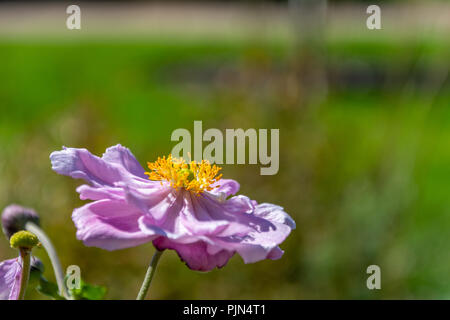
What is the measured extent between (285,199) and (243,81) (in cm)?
62

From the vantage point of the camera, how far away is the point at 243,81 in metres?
2.79

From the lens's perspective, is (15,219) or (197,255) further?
(15,219)

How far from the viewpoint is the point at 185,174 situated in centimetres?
73

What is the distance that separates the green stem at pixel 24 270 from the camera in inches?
23.2

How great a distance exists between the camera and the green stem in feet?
1.94

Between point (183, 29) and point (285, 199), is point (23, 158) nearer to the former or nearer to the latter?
point (285, 199)

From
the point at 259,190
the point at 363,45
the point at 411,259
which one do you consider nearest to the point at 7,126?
the point at 259,190

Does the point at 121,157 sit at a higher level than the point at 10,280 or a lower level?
higher

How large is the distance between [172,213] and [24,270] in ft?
0.54

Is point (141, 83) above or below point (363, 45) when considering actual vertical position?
below

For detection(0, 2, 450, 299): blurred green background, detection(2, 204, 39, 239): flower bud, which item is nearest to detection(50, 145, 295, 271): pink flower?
detection(2, 204, 39, 239): flower bud
